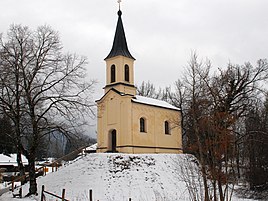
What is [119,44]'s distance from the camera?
33781 millimetres

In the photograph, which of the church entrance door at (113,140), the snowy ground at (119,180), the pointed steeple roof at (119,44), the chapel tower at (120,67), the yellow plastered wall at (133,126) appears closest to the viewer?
the snowy ground at (119,180)

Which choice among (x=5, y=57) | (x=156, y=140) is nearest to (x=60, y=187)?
(x=5, y=57)

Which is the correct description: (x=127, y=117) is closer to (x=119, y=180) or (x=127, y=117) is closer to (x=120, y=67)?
(x=120, y=67)

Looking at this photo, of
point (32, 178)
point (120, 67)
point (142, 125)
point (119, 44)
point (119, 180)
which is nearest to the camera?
point (32, 178)

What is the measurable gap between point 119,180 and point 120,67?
42.2 ft

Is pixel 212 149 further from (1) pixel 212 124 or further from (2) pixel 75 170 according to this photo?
(2) pixel 75 170

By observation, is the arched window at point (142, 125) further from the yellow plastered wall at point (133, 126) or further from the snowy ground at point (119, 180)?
the snowy ground at point (119, 180)

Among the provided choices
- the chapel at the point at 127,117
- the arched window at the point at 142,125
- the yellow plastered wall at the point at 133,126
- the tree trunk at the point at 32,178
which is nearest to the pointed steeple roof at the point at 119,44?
the chapel at the point at 127,117

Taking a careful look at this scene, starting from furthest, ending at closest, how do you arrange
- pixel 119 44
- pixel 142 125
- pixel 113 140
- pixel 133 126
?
pixel 119 44, pixel 113 140, pixel 142 125, pixel 133 126

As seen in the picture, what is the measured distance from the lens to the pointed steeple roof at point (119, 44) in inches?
1309

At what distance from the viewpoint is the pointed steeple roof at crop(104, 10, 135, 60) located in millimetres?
33250

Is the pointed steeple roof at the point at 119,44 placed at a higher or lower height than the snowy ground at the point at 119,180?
higher

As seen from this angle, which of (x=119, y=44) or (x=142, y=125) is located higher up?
(x=119, y=44)

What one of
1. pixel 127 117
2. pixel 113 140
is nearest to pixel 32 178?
pixel 127 117
